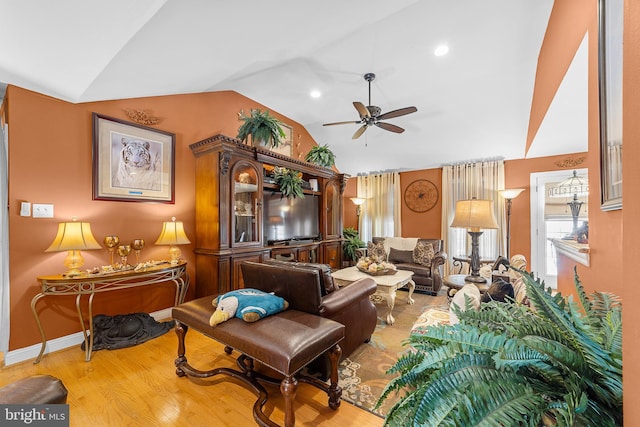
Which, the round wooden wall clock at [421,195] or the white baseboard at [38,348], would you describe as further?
the round wooden wall clock at [421,195]

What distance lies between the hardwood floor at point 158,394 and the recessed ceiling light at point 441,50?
11.9 feet

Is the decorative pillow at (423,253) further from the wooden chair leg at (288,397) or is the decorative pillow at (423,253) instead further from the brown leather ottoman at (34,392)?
the brown leather ottoman at (34,392)

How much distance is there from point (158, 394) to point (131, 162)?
94.3 inches

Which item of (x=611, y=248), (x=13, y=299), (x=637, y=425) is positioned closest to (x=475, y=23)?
(x=611, y=248)

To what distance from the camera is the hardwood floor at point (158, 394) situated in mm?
1603

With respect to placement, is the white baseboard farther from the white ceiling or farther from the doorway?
the doorway

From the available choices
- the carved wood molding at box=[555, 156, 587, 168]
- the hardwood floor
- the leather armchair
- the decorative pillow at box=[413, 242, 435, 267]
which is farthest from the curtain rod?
the hardwood floor

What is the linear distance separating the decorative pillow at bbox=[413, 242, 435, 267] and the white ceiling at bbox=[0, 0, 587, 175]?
81.9 inches

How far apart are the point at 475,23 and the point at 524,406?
3358 millimetres

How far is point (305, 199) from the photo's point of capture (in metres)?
4.68

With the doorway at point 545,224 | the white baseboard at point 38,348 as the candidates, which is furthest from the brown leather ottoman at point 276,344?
the doorway at point 545,224

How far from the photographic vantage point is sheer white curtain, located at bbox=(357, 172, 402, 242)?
5953 millimetres

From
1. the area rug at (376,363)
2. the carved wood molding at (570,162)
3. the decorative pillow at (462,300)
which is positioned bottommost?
the area rug at (376,363)

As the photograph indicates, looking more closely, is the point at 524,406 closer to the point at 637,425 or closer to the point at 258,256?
the point at 637,425
